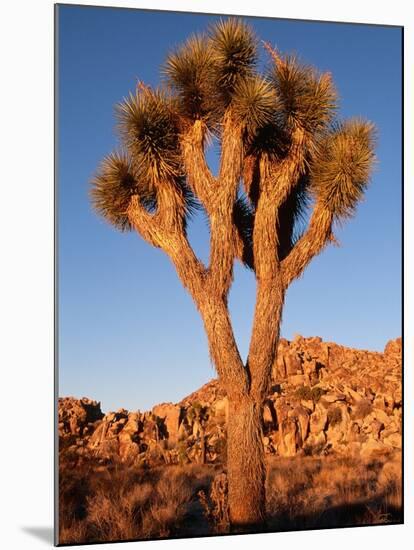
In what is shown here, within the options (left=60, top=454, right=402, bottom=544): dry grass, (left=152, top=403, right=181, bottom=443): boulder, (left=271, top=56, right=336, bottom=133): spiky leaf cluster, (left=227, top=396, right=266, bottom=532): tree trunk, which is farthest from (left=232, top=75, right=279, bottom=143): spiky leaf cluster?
(left=60, top=454, right=402, bottom=544): dry grass

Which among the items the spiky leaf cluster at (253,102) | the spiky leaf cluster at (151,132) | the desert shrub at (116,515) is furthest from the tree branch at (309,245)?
the desert shrub at (116,515)

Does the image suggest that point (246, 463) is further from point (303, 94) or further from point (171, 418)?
point (303, 94)

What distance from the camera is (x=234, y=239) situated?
12523 mm

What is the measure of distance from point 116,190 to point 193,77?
4.53ft

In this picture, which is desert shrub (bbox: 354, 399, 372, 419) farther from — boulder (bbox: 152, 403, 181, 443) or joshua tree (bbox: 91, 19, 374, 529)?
boulder (bbox: 152, 403, 181, 443)

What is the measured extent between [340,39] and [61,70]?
3189 millimetres

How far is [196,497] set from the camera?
12227 millimetres

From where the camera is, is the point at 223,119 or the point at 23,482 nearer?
the point at 23,482

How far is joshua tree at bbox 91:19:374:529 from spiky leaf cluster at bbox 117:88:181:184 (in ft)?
0.04

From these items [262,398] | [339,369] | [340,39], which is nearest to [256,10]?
[340,39]

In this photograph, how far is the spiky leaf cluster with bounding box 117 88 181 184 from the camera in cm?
1198

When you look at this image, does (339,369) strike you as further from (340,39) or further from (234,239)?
(340,39)

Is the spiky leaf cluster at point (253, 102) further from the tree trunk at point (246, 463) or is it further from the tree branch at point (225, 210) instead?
the tree trunk at point (246, 463)

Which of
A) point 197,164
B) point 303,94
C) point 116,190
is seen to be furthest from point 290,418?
point 303,94
